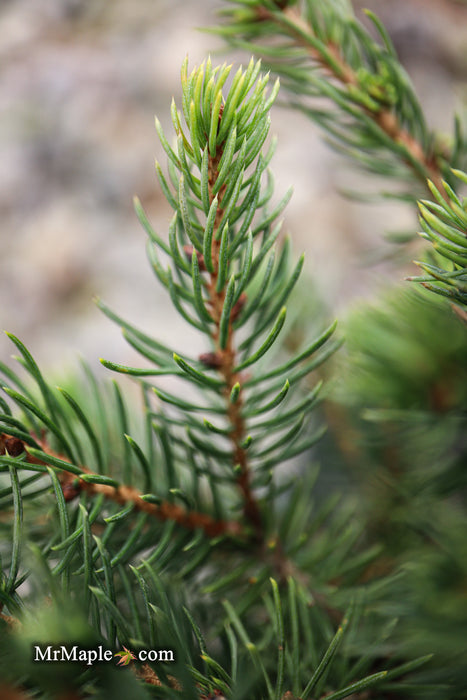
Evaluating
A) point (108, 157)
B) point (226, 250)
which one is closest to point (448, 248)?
point (226, 250)

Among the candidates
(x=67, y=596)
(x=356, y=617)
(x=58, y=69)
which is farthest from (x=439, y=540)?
(x=58, y=69)

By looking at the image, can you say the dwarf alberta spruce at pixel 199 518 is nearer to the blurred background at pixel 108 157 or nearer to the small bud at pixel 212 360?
the small bud at pixel 212 360

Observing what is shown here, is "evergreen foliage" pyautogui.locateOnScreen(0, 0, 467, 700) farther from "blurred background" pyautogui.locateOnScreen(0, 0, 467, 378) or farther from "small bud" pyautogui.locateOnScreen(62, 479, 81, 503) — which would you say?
"blurred background" pyautogui.locateOnScreen(0, 0, 467, 378)

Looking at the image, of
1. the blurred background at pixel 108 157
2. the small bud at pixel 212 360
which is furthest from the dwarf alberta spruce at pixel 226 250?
the blurred background at pixel 108 157

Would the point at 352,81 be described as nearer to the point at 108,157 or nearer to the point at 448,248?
the point at 448,248

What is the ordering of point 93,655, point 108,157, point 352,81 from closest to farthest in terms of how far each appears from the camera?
point 93,655 → point 352,81 → point 108,157

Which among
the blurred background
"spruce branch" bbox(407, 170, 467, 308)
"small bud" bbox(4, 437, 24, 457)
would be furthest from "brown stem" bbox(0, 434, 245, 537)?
the blurred background

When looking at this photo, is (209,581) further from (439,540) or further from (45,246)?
(45,246)
